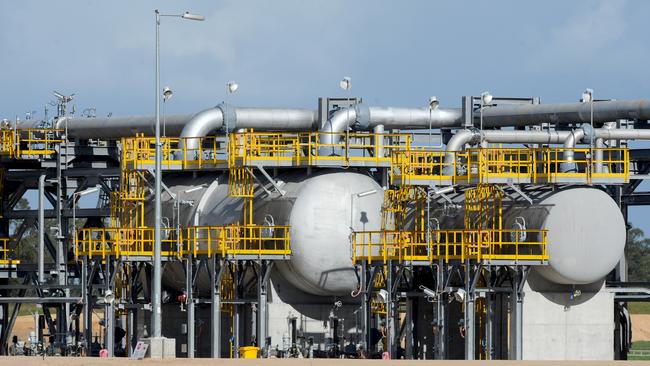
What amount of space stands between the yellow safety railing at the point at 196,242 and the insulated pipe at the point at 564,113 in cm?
1134

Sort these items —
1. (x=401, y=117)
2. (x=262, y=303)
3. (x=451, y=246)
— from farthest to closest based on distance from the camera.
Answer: (x=401, y=117) < (x=262, y=303) < (x=451, y=246)

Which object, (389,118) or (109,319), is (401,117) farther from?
(109,319)

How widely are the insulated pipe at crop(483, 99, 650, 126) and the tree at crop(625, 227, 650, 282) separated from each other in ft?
228

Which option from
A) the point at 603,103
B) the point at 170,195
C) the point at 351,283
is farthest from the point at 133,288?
the point at 603,103

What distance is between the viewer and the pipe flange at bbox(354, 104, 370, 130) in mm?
62438

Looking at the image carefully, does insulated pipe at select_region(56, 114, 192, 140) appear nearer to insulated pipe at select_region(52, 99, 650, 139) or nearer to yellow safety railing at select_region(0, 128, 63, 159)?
insulated pipe at select_region(52, 99, 650, 139)

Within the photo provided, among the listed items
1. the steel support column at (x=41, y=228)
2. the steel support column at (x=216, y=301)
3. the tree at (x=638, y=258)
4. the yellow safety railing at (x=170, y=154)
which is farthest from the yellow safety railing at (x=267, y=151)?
the tree at (x=638, y=258)

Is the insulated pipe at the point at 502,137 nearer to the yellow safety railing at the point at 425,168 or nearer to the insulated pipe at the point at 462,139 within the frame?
the insulated pipe at the point at 462,139

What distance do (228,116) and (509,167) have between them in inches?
480

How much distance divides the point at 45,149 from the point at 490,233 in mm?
23474

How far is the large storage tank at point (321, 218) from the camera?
2244 inches

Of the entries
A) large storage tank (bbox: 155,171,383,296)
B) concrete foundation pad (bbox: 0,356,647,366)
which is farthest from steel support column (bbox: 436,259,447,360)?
concrete foundation pad (bbox: 0,356,647,366)

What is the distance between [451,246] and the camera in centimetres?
5500

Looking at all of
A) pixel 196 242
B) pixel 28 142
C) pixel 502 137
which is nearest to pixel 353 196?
pixel 196 242
